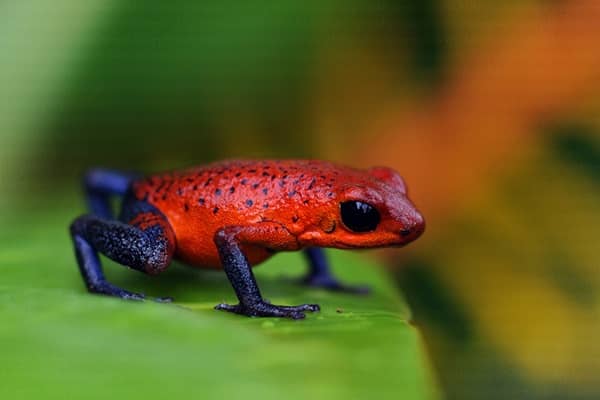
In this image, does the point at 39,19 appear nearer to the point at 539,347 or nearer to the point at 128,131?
the point at 128,131

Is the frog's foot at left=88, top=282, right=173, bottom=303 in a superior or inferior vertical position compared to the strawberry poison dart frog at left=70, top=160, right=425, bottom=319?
inferior

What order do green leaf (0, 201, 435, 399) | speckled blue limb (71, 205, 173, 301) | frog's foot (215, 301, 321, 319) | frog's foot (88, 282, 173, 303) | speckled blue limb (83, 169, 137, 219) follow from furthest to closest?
speckled blue limb (83, 169, 137, 219) < speckled blue limb (71, 205, 173, 301) < frog's foot (88, 282, 173, 303) < frog's foot (215, 301, 321, 319) < green leaf (0, 201, 435, 399)

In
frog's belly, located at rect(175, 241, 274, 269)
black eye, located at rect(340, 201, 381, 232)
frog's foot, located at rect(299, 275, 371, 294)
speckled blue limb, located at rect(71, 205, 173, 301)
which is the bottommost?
frog's foot, located at rect(299, 275, 371, 294)

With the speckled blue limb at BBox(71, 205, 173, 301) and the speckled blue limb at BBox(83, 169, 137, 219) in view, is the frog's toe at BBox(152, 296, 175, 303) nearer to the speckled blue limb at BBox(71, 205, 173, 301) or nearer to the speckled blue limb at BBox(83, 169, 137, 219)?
the speckled blue limb at BBox(71, 205, 173, 301)

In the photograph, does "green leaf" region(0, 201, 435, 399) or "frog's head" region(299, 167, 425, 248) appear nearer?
"green leaf" region(0, 201, 435, 399)

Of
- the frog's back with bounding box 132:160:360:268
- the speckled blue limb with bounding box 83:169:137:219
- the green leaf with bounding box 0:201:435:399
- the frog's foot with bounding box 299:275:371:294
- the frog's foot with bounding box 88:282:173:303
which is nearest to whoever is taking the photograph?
the green leaf with bounding box 0:201:435:399

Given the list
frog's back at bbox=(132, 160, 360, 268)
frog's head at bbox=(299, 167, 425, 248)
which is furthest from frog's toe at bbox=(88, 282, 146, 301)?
frog's head at bbox=(299, 167, 425, 248)

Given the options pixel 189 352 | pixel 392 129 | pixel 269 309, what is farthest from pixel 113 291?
pixel 392 129

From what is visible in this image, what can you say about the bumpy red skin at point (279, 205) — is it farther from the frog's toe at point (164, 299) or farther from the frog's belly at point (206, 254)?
the frog's toe at point (164, 299)

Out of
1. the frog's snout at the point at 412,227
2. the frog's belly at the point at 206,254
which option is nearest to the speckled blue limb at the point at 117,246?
the frog's belly at the point at 206,254

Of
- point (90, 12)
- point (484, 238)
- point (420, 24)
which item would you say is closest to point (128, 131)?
point (90, 12)
